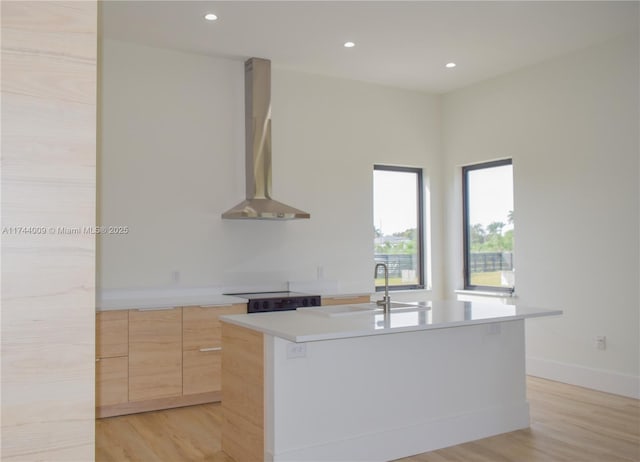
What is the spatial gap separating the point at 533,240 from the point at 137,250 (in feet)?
11.7

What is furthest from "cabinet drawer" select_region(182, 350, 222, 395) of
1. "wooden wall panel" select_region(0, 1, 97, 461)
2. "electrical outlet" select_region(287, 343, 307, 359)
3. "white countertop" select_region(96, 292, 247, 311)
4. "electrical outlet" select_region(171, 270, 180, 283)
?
"wooden wall panel" select_region(0, 1, 97, 461)

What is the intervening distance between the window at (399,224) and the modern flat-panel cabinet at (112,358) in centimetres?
281

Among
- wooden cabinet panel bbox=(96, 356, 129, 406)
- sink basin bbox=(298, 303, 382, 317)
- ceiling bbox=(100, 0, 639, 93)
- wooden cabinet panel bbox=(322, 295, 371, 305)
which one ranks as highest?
ceiling bbox=(100, 0, 639, 93)

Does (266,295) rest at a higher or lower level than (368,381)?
higher

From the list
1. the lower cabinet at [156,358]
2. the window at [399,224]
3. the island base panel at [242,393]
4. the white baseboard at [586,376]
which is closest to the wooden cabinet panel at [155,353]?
the lower cabinet at [156,358]

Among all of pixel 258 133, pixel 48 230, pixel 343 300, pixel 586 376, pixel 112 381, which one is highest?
pixel 258 133

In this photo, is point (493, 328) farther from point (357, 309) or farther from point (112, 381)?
point (112, 381)

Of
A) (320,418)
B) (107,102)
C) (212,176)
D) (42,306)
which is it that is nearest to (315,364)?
(320,418)

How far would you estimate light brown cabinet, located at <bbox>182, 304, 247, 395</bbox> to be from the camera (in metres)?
4.30

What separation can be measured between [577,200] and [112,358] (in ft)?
13.0

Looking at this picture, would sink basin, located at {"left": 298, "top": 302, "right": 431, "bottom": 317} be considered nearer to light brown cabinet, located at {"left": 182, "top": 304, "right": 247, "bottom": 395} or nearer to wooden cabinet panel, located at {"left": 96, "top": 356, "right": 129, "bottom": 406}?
light brown cabinet, located at {"left": 182, "top": 304, "right": 247, "bottom": 395}

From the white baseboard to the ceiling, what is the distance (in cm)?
274

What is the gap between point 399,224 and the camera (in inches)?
248

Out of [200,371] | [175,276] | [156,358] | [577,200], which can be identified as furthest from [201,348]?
[577,200]
